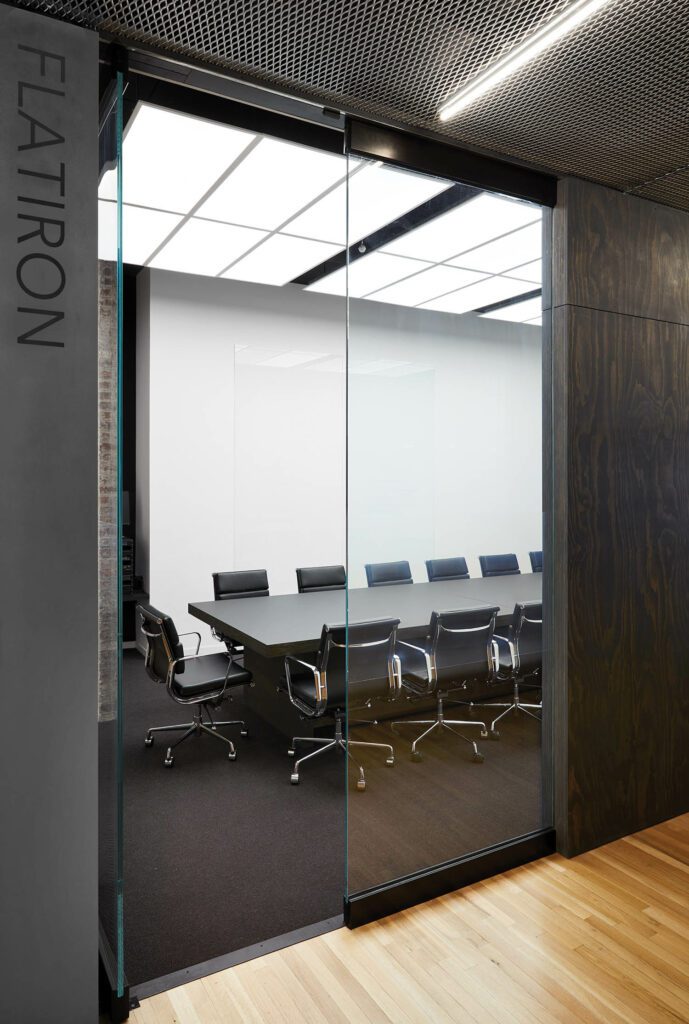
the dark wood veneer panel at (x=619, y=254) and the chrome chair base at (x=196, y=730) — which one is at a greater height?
the dark wood veneer panel at (x=619, y=254)

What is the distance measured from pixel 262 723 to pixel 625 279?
3.46 m

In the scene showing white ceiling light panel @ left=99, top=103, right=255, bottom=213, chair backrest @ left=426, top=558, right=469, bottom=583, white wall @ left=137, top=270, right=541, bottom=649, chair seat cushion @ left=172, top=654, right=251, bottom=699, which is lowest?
chair seat cushion @ left=172, top=654, right=251, bottom=699

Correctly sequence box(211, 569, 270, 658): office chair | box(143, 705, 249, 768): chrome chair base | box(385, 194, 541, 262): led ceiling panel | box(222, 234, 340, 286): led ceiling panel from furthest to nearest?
1. box(211, 569, 270, 658): office chair
2. box(222, 234, 340, 286): led ceiling panel
3. box(143, 705, 249, 768): chrome chair base
4. box(385, 194, 541, 262): led ceiling panel

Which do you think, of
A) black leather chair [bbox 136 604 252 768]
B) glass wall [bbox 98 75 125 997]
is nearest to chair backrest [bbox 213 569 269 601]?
black leather chair [bbox 136 604 252 768]

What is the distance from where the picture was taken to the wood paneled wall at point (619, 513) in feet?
9.32

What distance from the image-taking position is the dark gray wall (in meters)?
1.70

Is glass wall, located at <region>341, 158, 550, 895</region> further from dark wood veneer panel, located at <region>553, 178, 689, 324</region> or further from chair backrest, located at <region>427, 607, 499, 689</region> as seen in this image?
dark wood veneer panel, located at <region>553, 178, 689, 324</region>

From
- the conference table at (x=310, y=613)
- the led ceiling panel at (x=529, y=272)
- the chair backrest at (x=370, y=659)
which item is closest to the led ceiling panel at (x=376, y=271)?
the led ceiling panel at (x=529, y=272)

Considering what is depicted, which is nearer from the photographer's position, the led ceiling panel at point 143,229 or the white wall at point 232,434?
the led ceiling panel at point 143,229

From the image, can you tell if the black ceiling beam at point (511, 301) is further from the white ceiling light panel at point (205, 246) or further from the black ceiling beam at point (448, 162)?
the white ceiling light panel at point (205, 246)

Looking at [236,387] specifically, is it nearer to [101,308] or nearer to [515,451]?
[515,451]

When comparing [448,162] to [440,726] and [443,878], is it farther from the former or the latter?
[443,878]

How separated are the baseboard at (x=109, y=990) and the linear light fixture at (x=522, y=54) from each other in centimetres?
292

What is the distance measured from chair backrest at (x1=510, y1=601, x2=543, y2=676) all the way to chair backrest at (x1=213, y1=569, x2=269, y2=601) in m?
2.76
